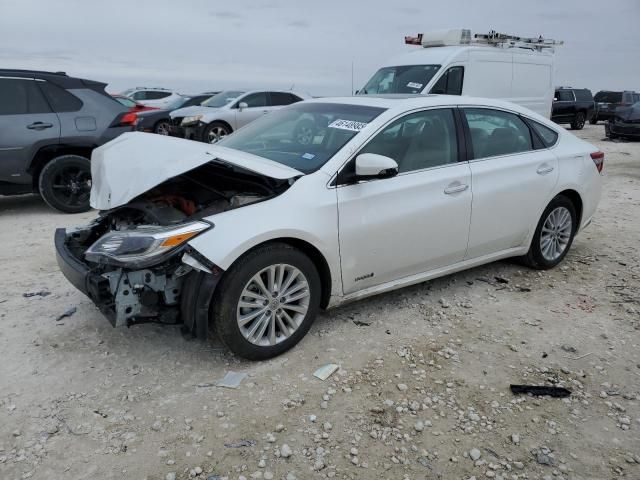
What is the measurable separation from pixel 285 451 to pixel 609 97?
94.5ft

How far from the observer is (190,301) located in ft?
9.93

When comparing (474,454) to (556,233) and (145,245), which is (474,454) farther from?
(556,233)

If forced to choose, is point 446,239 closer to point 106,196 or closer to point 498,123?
point 498,123

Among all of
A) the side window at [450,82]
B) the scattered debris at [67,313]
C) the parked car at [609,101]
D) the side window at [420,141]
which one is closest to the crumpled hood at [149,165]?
the side window at [420,141]

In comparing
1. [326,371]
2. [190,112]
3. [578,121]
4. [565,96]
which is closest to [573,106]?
[565,96]

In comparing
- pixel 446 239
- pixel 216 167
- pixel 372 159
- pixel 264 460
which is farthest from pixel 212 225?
pixel 446 239

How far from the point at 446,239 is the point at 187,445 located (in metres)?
2.37

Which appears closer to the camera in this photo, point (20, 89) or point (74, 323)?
point (74, 323)

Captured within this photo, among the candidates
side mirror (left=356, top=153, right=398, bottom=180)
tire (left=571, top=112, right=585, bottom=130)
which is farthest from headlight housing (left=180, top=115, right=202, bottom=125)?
tire (left=571, top=112, right=585, bottom=130)

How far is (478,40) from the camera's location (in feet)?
34.3

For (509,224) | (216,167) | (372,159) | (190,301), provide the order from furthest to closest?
(509,224)
(216,167)
(372,159)
(190,301)

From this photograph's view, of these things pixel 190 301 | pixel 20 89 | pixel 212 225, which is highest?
pixel 20 89

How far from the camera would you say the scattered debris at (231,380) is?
3.09 meters

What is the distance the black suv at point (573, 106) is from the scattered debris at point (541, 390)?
19877mm
